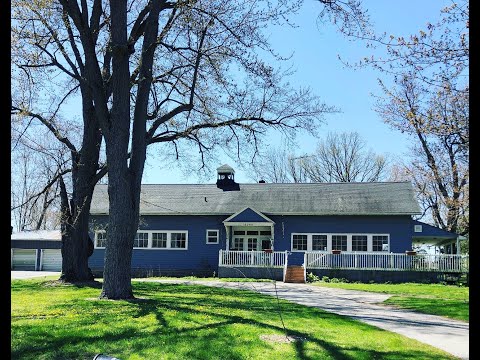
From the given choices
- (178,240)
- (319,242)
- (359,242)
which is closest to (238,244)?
(178,240)

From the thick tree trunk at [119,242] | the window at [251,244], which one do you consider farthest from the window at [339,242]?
the thick tree trunk at [119,242]

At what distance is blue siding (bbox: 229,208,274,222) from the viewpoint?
1185 inches

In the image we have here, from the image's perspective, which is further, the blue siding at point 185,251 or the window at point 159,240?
the window at point 159,240

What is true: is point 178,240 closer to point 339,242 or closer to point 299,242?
point 299,242

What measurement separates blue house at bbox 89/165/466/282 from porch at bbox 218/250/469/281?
0.18ft

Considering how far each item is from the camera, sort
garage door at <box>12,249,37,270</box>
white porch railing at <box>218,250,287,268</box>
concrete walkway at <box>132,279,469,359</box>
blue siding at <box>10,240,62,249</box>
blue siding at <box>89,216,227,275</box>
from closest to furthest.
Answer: concrete walkway at <box>132,279,469,359</box> < white porch railing at <box>218,250,287,268</box> < blue siding at <box>89,216,227,275</box> < blue siding at <box>10,240,62,249</box> < garage door at <box>12,249,37,270</box>

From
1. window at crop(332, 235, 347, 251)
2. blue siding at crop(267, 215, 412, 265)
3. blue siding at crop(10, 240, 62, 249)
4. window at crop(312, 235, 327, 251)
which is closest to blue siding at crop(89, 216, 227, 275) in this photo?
blue siding at crop(267, 215, 412, 265)

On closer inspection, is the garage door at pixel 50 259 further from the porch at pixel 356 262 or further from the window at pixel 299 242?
the window at pixel 299 242

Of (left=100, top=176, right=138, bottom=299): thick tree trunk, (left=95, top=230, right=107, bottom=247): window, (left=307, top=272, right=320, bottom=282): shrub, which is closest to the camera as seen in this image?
(left=100, top=176, right=138, bottom=299): thick tree trunk

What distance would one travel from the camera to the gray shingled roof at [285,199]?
99.3 feet

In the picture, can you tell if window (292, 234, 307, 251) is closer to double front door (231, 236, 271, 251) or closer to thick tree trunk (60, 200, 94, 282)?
double front door (231, 236, 271, 251)

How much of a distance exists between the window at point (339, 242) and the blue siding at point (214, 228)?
0.36m

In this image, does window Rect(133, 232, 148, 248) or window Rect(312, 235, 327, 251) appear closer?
window Rect(312, 235, 327, 251)
